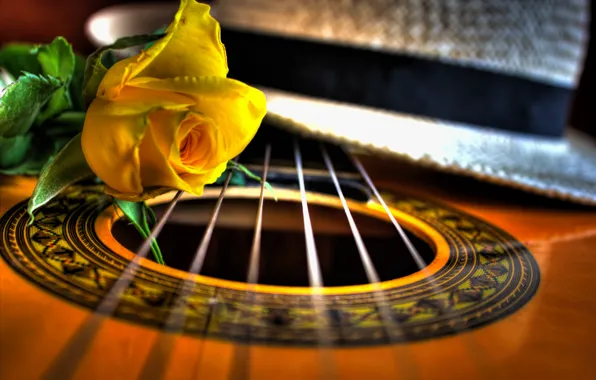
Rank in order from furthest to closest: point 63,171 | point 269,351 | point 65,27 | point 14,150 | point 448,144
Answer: point 65,27 → point 448,144 → point 14,150 → point 63,171 → point 269,351

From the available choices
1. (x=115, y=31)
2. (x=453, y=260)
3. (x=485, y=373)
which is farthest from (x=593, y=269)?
(x=115, y=31)

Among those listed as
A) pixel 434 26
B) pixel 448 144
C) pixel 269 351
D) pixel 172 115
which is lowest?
pixel 269 351

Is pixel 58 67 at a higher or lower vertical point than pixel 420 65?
lower

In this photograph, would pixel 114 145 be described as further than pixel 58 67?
No

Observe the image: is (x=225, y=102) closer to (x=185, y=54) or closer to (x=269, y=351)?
(x=185, y=54)

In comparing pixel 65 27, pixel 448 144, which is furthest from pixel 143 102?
pixel 65 27

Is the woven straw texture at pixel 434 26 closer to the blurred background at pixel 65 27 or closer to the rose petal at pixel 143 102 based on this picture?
the rose petal at pixel 143 102

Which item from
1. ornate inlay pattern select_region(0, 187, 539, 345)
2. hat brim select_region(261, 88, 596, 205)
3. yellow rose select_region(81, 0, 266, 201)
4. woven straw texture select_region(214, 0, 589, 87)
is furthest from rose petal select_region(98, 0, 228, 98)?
woven straw texture select_region(214, 0, 589, 87)
